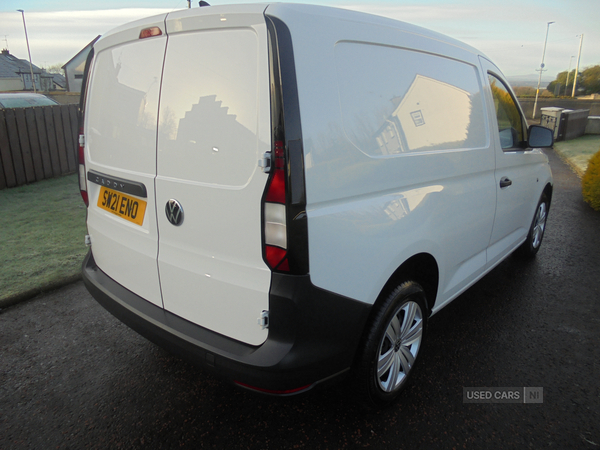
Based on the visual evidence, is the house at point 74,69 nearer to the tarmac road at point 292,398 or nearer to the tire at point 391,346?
the tarmac road at point 292,398

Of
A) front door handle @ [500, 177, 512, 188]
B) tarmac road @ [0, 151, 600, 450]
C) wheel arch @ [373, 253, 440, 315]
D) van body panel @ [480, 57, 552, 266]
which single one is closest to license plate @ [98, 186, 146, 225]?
tarmac road @ [0, 151, 600, 450]

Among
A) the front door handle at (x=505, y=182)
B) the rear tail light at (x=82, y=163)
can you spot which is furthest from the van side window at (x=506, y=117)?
the rear tail light at (x=82, y=163)

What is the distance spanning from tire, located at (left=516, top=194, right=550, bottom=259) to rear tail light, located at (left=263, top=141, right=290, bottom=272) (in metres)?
3.52

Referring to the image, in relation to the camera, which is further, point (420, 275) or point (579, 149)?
point (579, 149)

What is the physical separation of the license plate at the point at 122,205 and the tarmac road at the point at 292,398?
1.08m

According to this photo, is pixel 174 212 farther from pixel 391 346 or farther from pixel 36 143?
pixel 36 143

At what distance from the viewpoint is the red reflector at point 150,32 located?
191 centimetres

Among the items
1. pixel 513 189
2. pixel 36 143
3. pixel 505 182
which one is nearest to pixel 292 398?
pixel 505 182

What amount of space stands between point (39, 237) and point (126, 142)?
375cm

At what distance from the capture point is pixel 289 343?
1742 mm

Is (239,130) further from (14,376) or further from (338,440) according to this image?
(14,376)

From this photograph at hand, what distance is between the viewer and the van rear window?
6.07 ft

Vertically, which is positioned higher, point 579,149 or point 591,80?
point 591,80

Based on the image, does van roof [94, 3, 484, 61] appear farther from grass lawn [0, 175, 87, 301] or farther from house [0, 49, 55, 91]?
house [0, 49, 55, 91]
